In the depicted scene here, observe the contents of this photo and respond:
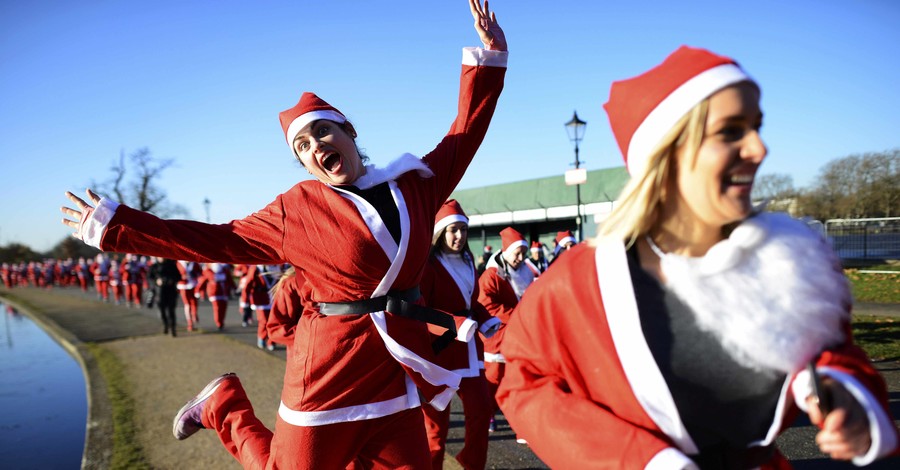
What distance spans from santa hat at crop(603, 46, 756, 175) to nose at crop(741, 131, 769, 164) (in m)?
0.14

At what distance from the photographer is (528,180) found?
3209 cm

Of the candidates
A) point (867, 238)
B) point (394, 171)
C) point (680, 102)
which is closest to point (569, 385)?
point (680, 102)

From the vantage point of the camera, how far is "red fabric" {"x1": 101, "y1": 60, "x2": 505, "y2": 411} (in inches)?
105

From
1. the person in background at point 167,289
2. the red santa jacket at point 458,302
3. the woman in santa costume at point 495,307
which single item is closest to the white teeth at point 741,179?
the red santa jacket at point 458,302

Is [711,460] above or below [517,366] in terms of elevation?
below

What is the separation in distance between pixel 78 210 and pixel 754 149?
2.93 metres

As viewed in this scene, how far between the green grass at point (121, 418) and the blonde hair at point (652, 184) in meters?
4.72

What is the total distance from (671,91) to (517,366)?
0.87m

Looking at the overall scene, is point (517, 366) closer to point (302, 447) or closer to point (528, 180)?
point (302, 447)

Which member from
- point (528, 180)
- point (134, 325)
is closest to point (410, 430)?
point (134, 325)

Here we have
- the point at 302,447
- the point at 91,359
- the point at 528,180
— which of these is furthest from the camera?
the point at 528,180

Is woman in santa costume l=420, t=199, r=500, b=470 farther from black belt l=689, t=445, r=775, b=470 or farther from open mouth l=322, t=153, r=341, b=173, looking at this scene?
black belt l=689, t=445, r=775, b=470

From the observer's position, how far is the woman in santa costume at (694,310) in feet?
4.68

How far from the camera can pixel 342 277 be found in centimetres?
271
